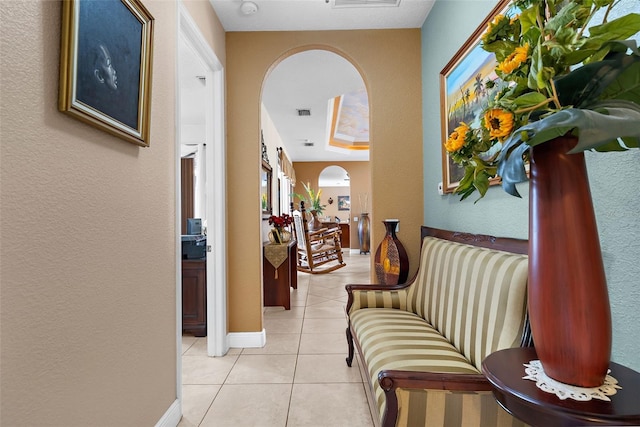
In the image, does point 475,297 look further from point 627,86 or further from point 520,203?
point 627,86

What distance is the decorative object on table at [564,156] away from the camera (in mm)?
691

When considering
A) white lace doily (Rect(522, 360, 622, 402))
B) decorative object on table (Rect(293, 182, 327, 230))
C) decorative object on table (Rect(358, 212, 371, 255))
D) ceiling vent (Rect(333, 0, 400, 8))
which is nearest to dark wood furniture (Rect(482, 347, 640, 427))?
white lace doily (Rect(522, 360, 622, 402))

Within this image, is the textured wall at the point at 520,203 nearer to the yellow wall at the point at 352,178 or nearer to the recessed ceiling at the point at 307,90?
the recessed ceiling at the point at 307,90

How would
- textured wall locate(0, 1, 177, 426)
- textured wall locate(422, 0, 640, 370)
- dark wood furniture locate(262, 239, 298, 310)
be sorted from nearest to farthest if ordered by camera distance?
1. textured wall locate(0, 1, 177, 426)
2. textured wall locate(422, 0, 640, 370)
3. dark wood furniture locate(262, 239, 298, 310)

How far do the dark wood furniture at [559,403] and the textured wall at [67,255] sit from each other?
4.02 ft

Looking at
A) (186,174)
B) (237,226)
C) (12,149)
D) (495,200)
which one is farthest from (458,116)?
(186,174)

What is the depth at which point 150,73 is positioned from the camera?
1.44m

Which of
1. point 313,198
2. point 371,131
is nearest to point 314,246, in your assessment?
point 313,198

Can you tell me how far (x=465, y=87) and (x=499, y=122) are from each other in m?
1.34

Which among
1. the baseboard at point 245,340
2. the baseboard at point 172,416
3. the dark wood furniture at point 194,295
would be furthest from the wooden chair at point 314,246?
the baseboard at point 172,416

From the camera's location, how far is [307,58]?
342cm

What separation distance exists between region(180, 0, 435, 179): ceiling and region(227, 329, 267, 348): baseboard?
102 inches

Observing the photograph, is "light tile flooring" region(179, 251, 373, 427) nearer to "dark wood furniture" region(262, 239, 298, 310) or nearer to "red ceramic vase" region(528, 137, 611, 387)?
"dark wood furniture" region(262, 239, 298, 310)

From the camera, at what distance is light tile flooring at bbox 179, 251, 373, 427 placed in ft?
5.83
